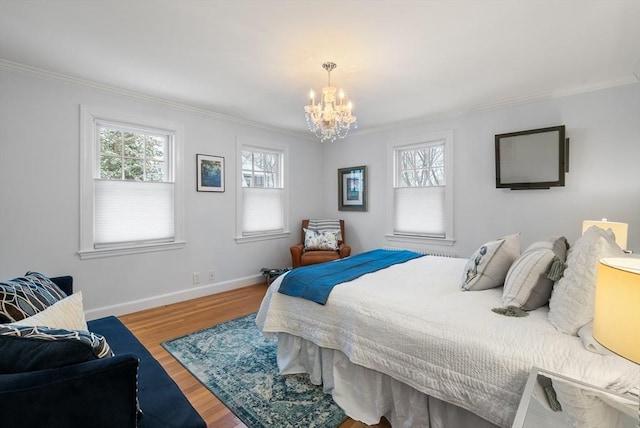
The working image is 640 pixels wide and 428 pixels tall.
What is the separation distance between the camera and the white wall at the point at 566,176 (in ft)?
9.81

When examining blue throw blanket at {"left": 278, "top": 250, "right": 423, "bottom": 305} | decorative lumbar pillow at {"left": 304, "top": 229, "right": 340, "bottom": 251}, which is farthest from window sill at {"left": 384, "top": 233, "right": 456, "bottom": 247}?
blue throw blanket at {"left": 278, "top": 250, "right": 423, "bottom": 305}

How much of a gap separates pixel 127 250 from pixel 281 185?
240 cm

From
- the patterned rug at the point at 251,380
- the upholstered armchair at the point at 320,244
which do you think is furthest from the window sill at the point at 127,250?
the upholstered armchair at the point at 320,244

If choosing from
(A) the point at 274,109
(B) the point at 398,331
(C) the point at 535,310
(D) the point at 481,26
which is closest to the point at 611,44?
(D) the point at 481,26

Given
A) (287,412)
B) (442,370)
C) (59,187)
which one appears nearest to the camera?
(442,370)

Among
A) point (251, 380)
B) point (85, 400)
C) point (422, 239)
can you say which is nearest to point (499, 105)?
point (422, 239)

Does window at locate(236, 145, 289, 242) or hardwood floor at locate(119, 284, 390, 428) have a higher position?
window at locate(236, 145, 289, 242)

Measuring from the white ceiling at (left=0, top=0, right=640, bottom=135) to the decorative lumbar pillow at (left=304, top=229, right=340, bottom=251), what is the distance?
2126 mm

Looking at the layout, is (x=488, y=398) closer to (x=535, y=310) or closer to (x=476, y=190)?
(x=535, y=310)

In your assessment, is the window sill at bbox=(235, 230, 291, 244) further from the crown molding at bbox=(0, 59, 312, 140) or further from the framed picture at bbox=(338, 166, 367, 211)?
the crown molding at bbox=(0, 59, 312, 140)

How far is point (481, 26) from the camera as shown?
2127 millimetres

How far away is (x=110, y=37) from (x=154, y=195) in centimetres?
181

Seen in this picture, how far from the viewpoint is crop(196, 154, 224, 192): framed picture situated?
399 cm

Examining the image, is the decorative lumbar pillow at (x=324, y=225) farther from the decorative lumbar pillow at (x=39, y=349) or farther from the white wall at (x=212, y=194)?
the decorative lumbar pillow at (x=39, y=349)
